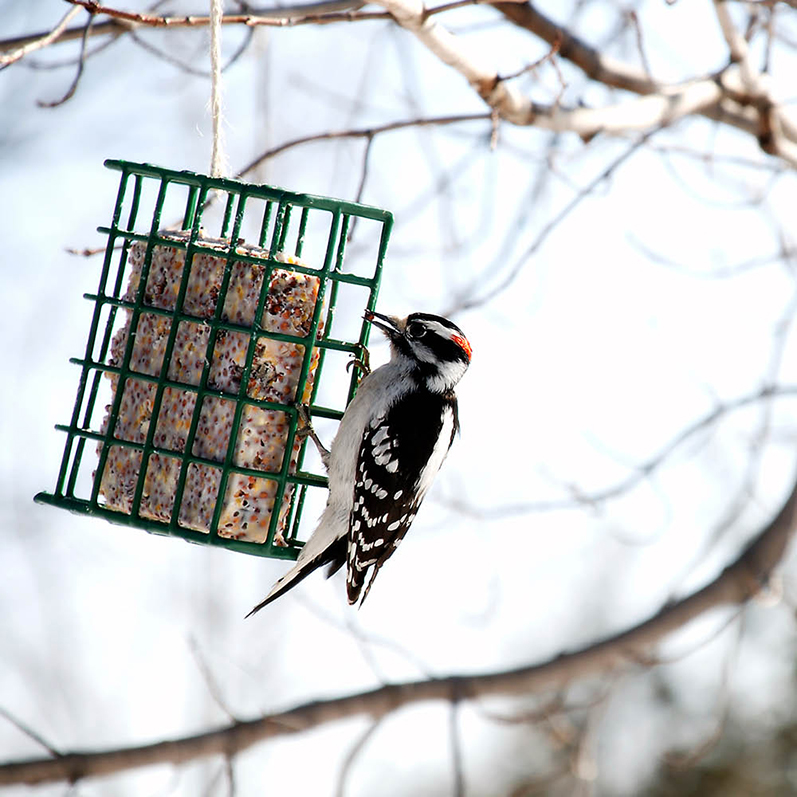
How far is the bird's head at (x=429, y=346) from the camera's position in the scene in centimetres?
415

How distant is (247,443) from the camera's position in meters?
3.59

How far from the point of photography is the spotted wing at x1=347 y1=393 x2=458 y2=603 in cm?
394

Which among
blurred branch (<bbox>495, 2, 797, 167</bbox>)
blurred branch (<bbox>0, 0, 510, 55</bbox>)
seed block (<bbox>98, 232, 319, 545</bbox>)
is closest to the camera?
blurred branch (<bbox>0, 0, 510, 55</bbox>)

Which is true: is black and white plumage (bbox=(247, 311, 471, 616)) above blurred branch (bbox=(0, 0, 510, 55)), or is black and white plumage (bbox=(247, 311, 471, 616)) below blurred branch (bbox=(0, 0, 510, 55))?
below

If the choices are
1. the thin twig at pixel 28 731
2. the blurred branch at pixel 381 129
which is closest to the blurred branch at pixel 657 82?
the blurred branch at pixel 381 129

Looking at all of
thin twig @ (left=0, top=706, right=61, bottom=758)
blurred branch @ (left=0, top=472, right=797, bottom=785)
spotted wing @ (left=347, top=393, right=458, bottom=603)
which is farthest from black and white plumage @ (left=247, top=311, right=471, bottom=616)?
thin twig @ (left=0, top=706, right=61, bottom=758)

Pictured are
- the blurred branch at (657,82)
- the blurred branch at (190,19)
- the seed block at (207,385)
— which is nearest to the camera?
the blurred branch at (190,19)

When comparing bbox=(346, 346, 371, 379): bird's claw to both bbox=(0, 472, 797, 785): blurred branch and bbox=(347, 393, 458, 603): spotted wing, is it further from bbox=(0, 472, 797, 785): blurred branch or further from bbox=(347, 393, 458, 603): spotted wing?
bbox=(0, 472, 797, 785): blurred branch

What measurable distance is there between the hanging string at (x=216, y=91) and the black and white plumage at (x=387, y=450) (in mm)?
802

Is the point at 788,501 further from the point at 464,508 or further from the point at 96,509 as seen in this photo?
the point at 96,509

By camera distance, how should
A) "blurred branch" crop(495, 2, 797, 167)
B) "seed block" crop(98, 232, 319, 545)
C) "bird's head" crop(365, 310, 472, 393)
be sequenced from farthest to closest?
"blurred branch" crop(495, 2, 797, 167)
"bird's head" crop(365, 310, 472, 393)
"seed block" crop(98, 232, 319, 545)

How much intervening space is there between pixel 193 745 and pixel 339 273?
78.3 inches

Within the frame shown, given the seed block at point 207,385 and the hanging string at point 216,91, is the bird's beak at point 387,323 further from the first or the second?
the hanging string at point 216,91

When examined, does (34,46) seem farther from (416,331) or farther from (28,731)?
(28,731)
